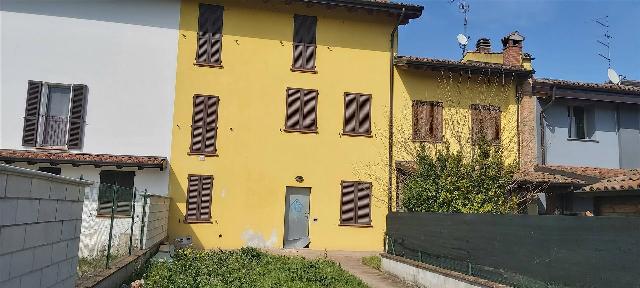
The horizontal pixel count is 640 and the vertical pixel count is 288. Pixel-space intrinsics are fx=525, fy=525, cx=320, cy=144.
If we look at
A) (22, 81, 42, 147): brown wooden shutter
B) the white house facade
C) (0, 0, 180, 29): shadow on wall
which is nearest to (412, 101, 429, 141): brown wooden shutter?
the white house facade

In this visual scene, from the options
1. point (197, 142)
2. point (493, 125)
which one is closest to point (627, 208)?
point (493, 125)

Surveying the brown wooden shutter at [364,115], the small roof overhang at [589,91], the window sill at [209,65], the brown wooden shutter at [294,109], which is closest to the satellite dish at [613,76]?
the small roof overhang at [589,91]

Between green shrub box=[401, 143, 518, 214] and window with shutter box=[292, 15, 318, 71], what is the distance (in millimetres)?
6448

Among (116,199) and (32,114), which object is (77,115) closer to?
(32,114)

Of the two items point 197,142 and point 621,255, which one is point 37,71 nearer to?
point 197,142

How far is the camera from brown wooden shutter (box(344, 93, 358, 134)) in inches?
796

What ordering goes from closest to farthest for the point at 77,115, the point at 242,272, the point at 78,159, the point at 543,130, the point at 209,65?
the point at 242,272 → the point at 78,159 → the point at 77,115 → the point at 209,65 → the point at 543,130

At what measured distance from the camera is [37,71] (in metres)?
18.4

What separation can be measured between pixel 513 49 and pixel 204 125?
13.0m

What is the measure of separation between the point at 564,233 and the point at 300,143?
12.9 m

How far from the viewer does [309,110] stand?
786 inches

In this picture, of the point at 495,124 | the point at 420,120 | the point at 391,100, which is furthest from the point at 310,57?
the point at 495,124

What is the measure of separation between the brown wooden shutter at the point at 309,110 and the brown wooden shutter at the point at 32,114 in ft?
30.6

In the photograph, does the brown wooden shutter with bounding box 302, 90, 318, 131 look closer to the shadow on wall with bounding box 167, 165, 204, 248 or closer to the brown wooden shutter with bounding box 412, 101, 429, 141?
the brown wooden shutter with bounding box 412, 101, 429, 141
